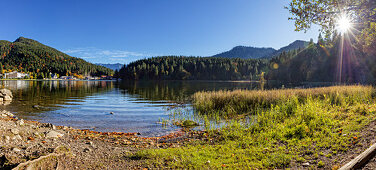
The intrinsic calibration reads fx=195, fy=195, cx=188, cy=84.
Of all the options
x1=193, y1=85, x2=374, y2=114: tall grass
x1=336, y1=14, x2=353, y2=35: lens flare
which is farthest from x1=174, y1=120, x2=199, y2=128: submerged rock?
x1=336, y1=14, x2=353, y2=35: lens flare

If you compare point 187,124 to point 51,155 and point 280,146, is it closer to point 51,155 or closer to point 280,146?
point 280,146

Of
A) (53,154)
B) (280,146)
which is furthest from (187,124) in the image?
(53,154)

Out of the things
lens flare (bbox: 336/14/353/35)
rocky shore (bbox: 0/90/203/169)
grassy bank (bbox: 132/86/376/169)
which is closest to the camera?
rocky shore (bbox: 0/90/203/169)

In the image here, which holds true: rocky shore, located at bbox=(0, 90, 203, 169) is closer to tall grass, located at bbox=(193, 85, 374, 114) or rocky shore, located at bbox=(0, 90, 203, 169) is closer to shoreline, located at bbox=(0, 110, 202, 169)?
shoreline, located at bbox=(0, 110, 202, 169)

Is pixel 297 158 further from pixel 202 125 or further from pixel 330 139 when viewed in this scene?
pixel 202 125

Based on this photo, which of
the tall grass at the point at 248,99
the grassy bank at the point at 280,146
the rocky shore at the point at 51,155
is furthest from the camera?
the tall grass at the point at 248,99

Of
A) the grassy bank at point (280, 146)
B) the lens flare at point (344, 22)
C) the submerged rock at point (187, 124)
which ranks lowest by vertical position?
the submerged rock at point (187, 124)

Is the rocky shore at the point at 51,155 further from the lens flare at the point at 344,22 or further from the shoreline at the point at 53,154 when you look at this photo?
the lens flare at the point at 344,22

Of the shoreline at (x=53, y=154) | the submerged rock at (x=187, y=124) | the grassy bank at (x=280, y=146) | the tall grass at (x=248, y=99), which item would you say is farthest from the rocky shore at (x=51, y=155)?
the tall grass at (x=248, y=99)

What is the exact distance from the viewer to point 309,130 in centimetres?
949

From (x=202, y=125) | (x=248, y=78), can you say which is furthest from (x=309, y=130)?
(x=248, y=78)

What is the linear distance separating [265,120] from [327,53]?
404ft

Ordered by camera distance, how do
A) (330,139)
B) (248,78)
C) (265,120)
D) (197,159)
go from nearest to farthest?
(197,159), (330,139), (265,120), (248,78)

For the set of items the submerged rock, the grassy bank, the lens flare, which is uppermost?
the lens flare
